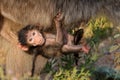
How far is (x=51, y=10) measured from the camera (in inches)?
145

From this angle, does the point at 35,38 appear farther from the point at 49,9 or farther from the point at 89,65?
the point at 89,65

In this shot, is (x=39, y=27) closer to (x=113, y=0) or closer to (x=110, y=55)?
(x=113, y=0)

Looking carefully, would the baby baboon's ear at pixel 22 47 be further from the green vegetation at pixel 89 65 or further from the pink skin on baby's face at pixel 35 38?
the green vegetation at pixel 89 65

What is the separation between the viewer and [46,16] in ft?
12.1

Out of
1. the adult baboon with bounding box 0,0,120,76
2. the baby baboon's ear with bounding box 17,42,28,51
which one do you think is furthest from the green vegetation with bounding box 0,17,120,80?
the adult baboon with bounding box 0,0,120,76

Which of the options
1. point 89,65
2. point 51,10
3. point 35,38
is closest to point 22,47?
point 35,38

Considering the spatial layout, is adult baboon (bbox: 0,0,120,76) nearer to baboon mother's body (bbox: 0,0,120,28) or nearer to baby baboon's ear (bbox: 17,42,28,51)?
baboon mother's body (bbox: 0,0,120,28)

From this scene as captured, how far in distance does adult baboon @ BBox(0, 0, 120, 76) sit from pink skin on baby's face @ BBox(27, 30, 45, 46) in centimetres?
7

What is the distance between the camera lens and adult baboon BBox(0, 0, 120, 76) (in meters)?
3.66

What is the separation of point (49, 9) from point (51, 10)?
0.01 metres

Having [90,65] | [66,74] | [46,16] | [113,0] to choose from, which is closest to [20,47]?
[46,16]

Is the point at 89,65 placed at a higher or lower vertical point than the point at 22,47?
lower

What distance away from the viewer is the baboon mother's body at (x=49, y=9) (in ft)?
12.0

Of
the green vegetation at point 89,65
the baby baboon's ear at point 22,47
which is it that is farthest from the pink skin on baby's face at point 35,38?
the green vegetation at point 89,65
